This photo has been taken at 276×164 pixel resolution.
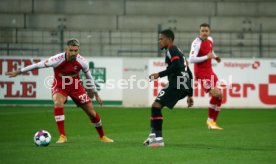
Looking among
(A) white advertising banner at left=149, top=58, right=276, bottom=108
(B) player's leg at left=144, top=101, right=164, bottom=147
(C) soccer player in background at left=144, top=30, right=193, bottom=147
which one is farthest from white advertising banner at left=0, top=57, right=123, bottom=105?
(B) player's leg at left=144, top=101, right=164, bottom=147

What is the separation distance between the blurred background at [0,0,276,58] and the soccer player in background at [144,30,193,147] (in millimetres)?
14252

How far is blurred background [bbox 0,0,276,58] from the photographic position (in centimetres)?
2753

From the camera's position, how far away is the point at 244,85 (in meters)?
25.0

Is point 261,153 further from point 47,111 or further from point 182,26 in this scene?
point 182,26

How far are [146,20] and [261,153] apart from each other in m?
19.7

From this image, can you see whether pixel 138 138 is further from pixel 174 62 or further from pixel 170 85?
pixel 174 62

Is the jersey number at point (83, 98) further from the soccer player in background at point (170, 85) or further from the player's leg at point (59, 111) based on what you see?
the soccer player in background at point (170, 85)

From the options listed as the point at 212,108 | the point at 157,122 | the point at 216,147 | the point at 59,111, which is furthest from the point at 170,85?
the point at 212,108

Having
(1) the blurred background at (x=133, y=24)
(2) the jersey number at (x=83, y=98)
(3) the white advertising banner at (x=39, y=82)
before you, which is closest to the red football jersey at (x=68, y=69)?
(2) the jersey number at (x=83, y=98)

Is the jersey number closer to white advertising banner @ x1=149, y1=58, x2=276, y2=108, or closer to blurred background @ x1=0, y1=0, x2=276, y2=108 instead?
blurred background @ x1=0, y1=0, x2=276, y2=108

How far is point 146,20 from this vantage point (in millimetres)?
30250

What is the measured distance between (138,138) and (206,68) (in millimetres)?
3580

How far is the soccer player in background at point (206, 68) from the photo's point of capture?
54.2ft

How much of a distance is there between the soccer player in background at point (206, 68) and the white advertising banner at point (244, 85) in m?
7.83
